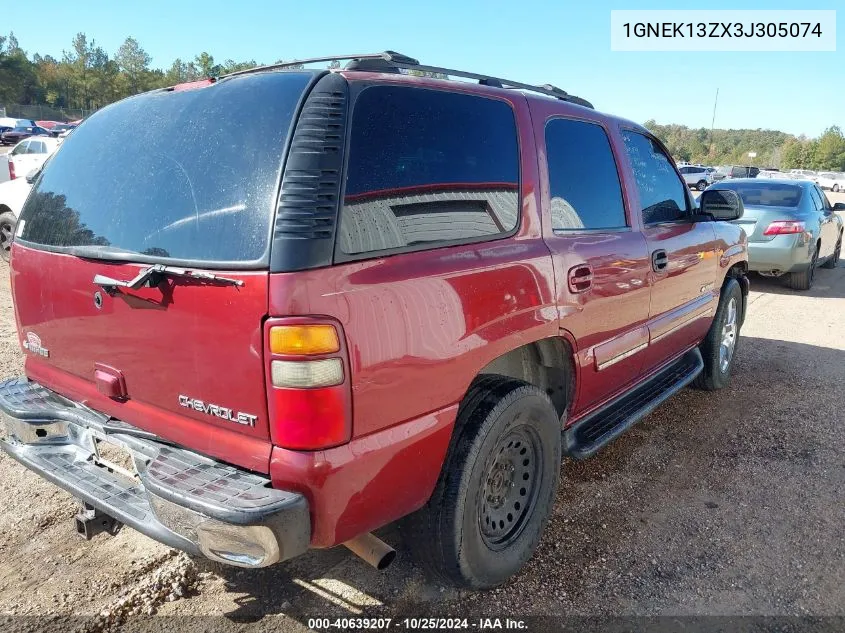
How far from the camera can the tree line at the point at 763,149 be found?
7138cm

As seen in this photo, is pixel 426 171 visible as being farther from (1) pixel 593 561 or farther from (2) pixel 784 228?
(2) pixel 784 228

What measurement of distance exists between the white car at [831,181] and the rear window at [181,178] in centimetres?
5091

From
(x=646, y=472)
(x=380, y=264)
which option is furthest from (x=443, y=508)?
(x=646, y=472)

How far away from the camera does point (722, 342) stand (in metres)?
5.06

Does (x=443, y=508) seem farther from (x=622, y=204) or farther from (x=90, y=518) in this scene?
(x=622, y=204)

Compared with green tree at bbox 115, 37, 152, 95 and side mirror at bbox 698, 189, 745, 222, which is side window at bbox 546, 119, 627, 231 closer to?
side mirror at bbox 698, 189, 745, 222

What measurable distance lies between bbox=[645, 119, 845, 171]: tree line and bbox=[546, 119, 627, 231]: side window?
52997 millimetres

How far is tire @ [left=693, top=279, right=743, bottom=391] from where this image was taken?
4.84 meters

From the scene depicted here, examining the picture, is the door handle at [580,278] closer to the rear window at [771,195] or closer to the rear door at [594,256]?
the rear door at [594,256]

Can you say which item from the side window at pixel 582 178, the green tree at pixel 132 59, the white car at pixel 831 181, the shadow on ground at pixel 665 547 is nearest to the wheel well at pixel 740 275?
the shadow on ground at pixel 665 547

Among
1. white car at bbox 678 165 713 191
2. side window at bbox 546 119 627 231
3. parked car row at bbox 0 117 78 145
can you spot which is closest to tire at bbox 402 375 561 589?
side window at bbox 546 119 627 231

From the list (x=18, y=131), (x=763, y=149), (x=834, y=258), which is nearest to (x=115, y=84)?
(x=18, y=131)

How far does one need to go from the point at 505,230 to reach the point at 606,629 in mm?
1568

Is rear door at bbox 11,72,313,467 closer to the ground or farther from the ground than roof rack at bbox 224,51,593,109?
closer to the ground
